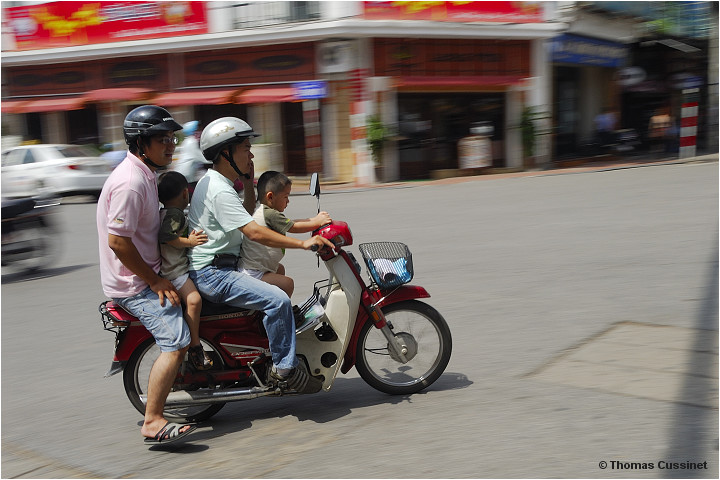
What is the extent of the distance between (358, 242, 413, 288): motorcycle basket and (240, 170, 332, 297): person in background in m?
0.38

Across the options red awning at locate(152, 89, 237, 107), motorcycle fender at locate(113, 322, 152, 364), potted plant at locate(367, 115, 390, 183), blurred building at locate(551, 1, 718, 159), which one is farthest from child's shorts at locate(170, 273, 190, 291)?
blurred building at locate(551, 1, 718, 159)

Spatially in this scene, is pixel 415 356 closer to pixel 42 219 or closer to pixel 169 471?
pixel 169 471

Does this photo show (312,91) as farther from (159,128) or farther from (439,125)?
(159,128)

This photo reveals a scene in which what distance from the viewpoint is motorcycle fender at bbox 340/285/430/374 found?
468cm

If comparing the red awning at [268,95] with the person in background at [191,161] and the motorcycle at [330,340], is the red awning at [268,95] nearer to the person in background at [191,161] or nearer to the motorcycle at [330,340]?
the person in background at [191,161]

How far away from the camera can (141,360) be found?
452cm

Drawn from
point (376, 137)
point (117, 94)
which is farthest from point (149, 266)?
point (117, 94)

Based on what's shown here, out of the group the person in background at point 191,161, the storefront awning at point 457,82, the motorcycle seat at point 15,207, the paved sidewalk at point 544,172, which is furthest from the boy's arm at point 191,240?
the storefront awning at point 457,82

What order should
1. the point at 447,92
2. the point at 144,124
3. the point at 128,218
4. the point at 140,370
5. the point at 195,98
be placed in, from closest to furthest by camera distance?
1. the point at 128,218
2. the point at 144,124
3. the point at 140,370
4. the point at 447,92
5. the point at 195,98

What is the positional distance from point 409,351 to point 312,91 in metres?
17.6

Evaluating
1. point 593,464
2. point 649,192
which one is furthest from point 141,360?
point 649,192

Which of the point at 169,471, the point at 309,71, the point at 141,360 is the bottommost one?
the point at 169,471

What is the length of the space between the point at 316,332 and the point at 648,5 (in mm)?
24971

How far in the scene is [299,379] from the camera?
14.6ft
